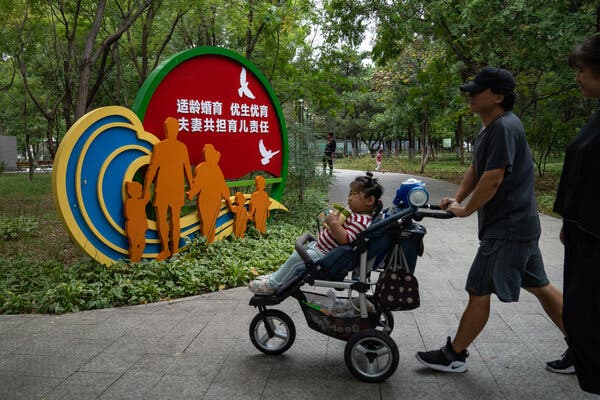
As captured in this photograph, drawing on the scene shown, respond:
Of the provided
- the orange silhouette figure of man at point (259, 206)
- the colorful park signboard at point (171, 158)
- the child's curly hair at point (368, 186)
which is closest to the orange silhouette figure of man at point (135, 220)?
the colorful park signboard at point (171, 158)

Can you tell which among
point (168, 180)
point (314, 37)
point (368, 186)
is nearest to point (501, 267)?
point (368, 186)

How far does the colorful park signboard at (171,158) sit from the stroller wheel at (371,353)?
3.36 m

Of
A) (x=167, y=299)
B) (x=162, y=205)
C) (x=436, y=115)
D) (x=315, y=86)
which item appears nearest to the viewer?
(x=167, y=299)

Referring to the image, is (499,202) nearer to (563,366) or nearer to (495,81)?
(495,81)

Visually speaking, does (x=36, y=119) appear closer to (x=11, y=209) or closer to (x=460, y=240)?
(x=11, y=209)

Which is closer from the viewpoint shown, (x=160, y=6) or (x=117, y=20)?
(x=160, y=6)

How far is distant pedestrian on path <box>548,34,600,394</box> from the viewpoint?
1993 millimetres

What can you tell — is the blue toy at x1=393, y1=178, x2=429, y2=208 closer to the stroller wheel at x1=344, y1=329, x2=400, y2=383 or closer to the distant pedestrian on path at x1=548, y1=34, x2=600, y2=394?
the stroller wheel at x1=344, y1=329, x2=400, y2=383

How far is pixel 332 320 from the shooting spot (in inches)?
134

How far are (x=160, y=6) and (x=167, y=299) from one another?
29.1ft

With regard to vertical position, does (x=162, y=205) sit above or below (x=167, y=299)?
above

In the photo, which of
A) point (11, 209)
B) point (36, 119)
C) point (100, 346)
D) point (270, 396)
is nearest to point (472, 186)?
point (270, 396)

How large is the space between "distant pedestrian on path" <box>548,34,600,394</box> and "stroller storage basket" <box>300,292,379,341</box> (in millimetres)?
1438

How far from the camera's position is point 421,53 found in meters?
21.3
